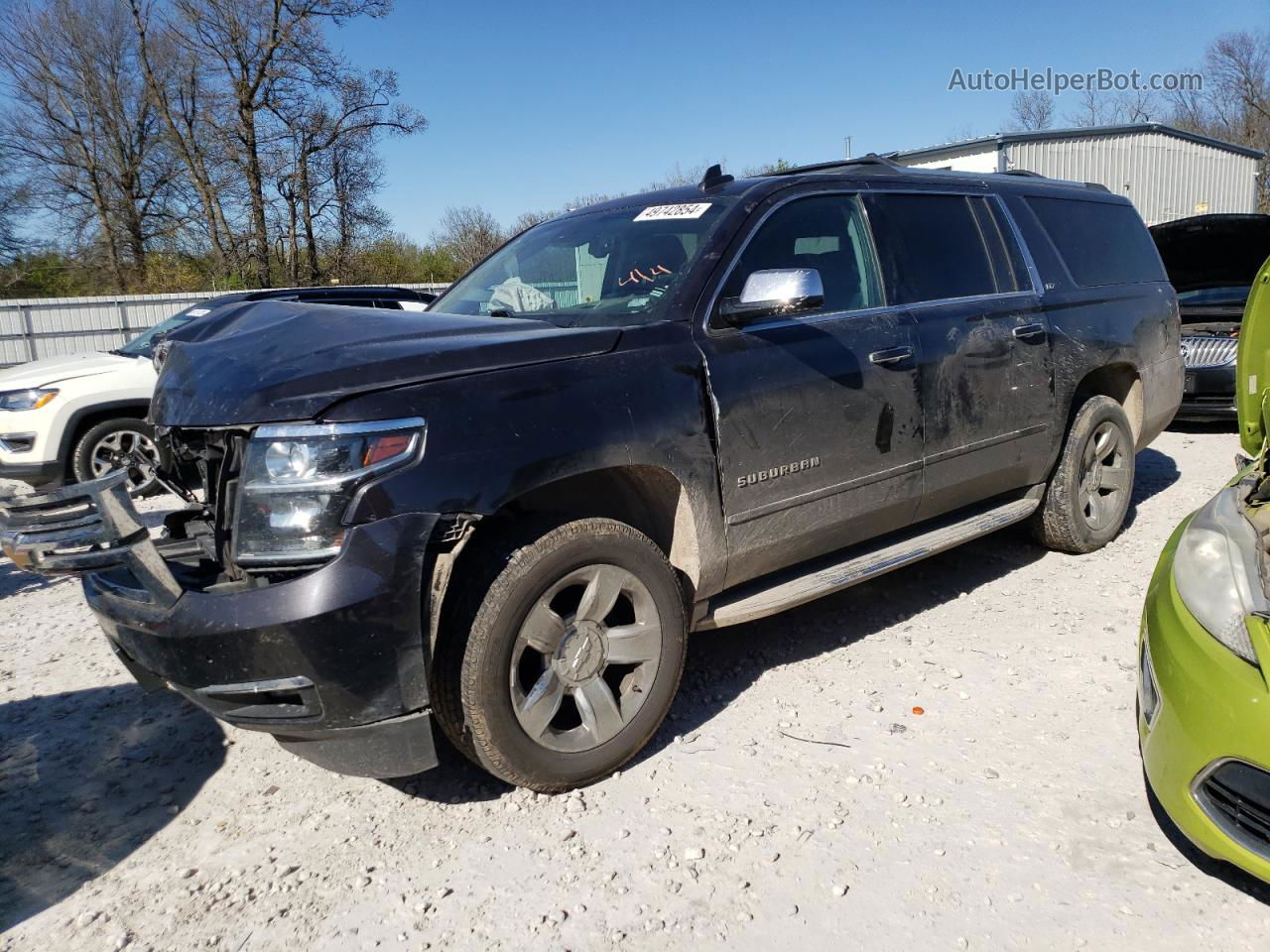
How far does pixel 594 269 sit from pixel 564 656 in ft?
5.30

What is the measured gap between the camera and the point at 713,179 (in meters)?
3.78

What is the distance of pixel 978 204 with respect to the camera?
176 inches

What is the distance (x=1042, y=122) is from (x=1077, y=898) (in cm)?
4589

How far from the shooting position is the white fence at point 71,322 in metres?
18.8

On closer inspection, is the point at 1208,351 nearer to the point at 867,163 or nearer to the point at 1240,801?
the point at 867,163

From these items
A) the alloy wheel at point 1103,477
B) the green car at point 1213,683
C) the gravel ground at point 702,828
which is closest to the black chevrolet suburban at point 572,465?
the gravel ground at point 702,828

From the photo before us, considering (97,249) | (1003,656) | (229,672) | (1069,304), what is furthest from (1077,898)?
(97,249)

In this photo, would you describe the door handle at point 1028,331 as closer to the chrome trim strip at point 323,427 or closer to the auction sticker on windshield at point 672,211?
the auction sticker on windshield at point 672,211

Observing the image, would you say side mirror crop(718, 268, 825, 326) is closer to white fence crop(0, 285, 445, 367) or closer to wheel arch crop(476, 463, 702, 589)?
wheel arch crop(476, 463, 702, 589)

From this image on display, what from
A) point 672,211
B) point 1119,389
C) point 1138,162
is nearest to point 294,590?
point 672,211

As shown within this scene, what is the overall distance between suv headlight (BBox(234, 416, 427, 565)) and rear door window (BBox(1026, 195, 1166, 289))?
12.4ft

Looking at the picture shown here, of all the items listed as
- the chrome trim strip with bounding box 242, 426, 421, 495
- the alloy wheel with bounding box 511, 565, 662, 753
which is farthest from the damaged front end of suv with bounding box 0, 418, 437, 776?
the alloy wheel with bounding box 511, 565, 662, 753

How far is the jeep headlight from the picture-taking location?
232cm

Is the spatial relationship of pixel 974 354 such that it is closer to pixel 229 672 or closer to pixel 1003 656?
pixel 1003 656
